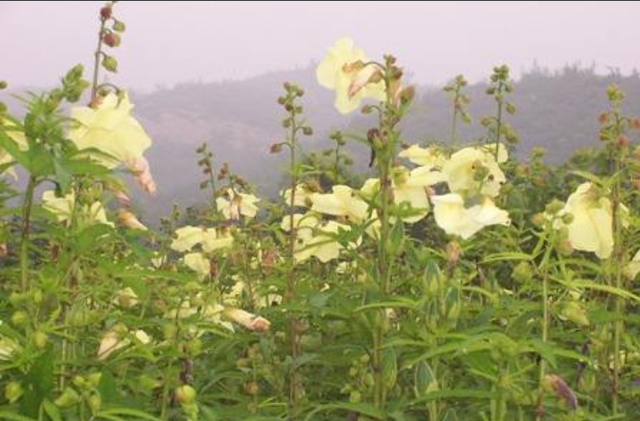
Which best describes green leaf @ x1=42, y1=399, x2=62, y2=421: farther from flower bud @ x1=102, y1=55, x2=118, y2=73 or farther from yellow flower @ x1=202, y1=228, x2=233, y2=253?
yellow flower @ x1=202, y1=228, x2=233, y2=253

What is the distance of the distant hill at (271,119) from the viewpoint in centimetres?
5959

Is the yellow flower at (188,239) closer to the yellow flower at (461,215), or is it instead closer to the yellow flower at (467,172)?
the yellow flower at (467,172)

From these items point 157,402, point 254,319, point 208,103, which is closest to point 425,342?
point 254,319

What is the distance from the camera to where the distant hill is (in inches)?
2346

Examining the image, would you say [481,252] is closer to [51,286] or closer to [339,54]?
[339,54]

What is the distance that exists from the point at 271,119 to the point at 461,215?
13630cm

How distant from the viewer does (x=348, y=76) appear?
8.64 feet

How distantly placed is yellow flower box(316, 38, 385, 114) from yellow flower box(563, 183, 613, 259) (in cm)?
60

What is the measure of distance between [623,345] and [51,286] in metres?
1.68

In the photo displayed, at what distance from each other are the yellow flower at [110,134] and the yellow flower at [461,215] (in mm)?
761

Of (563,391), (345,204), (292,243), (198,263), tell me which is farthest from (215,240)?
(563,391)

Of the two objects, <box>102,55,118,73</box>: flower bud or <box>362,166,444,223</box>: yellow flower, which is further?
<box>102,55,118,73</box>: flower bud

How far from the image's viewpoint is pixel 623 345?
9.23 feet

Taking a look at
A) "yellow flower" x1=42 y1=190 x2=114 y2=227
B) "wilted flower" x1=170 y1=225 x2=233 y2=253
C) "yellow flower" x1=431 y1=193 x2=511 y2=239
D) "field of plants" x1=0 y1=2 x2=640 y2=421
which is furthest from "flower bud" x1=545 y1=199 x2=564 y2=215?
"wilted flower" x1=170 y1=225 x2=233 y2=253
